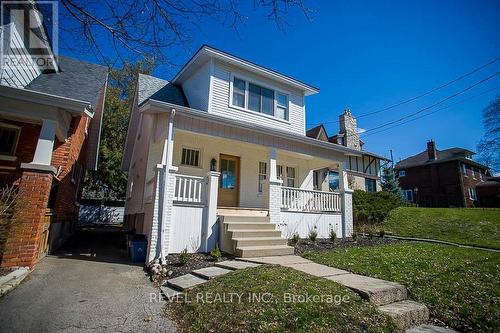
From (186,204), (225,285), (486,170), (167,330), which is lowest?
(167,330)

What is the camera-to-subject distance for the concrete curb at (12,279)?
415 centimetres

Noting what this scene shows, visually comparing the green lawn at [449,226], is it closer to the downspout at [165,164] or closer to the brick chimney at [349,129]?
the brick chimney at [349,129]

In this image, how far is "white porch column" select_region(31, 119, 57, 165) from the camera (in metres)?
5.57

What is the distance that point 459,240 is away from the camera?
10773 mm

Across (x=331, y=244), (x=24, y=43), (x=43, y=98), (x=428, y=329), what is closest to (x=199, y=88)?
(x=24, y=43)

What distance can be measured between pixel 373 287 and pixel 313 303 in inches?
51.0

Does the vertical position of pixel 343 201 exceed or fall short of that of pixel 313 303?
it exceeds it

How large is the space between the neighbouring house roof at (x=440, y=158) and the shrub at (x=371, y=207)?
20.0 metres

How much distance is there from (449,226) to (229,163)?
11.4 m

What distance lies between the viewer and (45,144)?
569cm

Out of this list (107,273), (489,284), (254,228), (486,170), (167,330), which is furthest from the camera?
(486,170)

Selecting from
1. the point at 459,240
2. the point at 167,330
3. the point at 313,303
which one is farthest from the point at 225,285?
the point at 459,240

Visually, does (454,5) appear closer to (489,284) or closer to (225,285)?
(489,284)

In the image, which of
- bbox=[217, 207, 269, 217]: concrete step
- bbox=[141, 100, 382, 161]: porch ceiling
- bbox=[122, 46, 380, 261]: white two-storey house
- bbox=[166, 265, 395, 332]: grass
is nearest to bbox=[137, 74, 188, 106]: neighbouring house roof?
bbox=[122, 46, 380, 261]: white two-storey house
